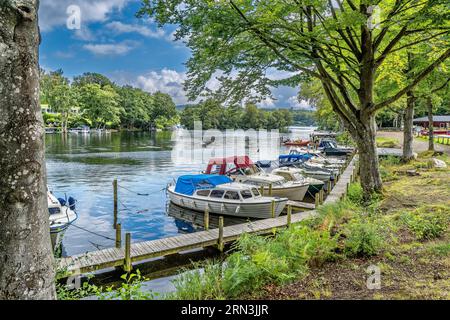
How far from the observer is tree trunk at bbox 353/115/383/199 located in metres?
13.6

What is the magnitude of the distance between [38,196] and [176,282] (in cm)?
411

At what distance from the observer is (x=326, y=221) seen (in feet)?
33.0

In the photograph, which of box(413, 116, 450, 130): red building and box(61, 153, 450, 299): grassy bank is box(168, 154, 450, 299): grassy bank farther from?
box(413, 116, 450, 130): red building

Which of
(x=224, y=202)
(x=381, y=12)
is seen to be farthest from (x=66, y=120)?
(x=381, y=12)

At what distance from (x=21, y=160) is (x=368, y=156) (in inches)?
516

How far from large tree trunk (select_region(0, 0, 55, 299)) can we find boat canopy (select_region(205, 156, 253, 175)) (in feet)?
67.0

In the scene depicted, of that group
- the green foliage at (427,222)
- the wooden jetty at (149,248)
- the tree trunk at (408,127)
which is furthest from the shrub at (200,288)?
the tree trunk at (408,127)

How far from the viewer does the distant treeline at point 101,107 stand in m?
95.8

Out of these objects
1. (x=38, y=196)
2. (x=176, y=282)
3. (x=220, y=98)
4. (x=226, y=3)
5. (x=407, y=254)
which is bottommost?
(x=176, y=282)

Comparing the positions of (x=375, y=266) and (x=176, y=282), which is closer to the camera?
(x=375, y=266)

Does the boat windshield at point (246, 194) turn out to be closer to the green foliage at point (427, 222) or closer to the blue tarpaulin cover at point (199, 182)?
the blue tarpaulin cover at point (199, 182)

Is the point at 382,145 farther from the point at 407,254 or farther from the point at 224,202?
the point at 407,254

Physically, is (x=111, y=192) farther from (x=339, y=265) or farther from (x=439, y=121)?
(x=439, y=121)

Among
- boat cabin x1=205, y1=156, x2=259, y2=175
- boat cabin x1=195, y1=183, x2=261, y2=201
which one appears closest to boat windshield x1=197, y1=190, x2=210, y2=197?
boat cabin x1=195, y1=183, x2=261, y2=201
